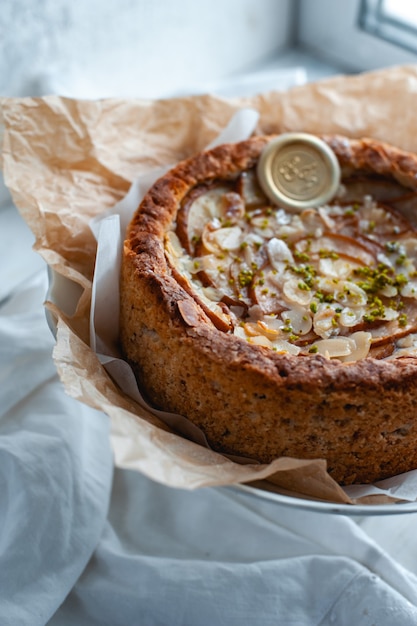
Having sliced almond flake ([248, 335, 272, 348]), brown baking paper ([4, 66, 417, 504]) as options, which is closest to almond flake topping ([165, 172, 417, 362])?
sliced almond flake ([248, 335, 272, 348])

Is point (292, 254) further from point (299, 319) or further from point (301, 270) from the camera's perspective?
point (299, 319)

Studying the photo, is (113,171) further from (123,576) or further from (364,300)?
(123,576)

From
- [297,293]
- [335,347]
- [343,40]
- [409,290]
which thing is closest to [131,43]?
[343,40]

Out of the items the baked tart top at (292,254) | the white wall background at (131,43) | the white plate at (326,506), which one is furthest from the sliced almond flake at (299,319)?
the white wall background at (131,43)

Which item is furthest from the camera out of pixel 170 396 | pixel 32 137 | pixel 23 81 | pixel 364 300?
pixel 23 81

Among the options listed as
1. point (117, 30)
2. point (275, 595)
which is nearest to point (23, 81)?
point (117, 30)
